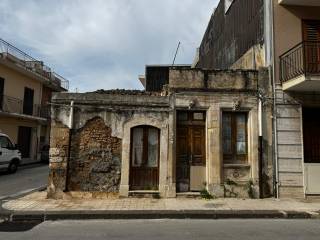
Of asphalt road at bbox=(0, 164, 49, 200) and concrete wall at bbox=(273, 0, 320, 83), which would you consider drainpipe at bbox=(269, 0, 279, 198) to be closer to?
concrete wall at bbox=(273, 0, 320, 83)

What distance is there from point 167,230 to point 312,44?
7.94m

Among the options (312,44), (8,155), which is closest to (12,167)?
(8,155)

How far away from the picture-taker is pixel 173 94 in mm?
11219

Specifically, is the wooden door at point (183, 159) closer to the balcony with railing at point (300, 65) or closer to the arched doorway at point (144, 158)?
the arched doorway at point (144, 158)

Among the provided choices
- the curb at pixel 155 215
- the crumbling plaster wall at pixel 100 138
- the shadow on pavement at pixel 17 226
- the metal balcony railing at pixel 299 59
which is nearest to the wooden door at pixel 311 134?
the metal balcony railing at pixel 299 59

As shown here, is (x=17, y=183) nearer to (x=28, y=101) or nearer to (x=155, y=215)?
(x=155, y=215)

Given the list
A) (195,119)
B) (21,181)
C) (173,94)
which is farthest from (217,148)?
(21,181)

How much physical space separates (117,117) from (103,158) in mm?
1362

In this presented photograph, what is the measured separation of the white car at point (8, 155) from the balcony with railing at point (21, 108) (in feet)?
15.6

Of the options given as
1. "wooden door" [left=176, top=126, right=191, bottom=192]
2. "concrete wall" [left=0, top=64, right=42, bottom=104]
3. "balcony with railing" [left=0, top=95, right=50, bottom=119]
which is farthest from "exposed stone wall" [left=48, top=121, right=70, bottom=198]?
"concrete wall" [left=0, top=64, right=42, bottom=104]

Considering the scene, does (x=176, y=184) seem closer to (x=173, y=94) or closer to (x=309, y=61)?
(x=173, y=94)

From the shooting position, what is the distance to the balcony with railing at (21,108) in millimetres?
22625

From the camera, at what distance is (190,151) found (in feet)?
A: 36.9

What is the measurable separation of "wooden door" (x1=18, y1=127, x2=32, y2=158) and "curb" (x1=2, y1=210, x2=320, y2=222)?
17695 millimetres
